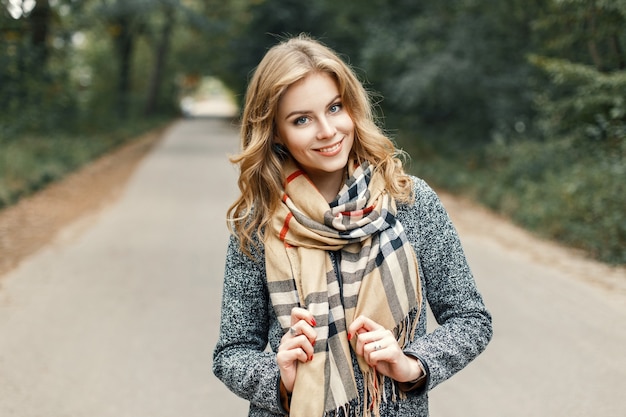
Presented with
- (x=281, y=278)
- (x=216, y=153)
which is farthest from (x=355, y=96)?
(x=216, y=153)

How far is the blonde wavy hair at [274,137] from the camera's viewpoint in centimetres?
200

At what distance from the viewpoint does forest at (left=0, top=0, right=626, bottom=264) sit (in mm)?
9906

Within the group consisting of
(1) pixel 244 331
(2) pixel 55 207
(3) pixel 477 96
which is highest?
(1) pixel 244 331

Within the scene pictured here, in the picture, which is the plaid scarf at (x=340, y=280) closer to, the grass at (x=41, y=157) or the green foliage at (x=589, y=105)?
the green foliage at (x=589, y=105)

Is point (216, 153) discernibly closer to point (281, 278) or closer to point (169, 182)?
point (169, 182)

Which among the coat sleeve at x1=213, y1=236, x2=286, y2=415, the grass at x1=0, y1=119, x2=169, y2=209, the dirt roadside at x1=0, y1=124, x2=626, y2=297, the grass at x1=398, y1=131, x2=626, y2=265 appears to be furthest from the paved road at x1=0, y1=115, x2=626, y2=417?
the grass at x1=0, y1=119, x2=169, y2=209

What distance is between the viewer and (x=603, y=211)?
9.34 meters

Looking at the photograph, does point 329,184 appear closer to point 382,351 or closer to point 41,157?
point 382,351

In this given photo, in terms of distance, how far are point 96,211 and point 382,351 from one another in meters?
11.1

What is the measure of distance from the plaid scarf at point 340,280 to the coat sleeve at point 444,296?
0.20 ft

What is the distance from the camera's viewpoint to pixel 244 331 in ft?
6.58

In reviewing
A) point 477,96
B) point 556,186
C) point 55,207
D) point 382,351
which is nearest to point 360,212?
point 382,351

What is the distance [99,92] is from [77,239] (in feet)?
87.6

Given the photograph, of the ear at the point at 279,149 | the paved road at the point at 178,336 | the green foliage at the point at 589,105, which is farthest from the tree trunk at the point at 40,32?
the ear at the point at 279,149
